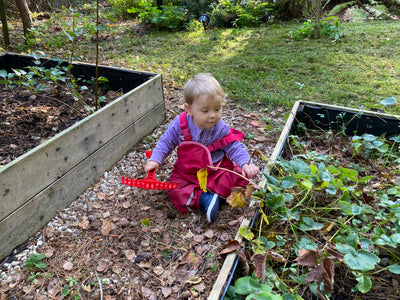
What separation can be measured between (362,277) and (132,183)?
1419 mm

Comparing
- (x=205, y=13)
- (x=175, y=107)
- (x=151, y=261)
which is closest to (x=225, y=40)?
(x=205, y=13)

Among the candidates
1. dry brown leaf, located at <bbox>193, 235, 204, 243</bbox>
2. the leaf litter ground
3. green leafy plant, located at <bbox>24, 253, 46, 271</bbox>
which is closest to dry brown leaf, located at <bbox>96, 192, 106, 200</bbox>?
the leaf litter ground

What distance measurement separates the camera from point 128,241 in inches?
77.9

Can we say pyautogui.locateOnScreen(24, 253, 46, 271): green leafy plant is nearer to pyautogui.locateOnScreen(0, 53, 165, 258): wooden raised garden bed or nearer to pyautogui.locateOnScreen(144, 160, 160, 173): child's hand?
pyautogui.locateOnScreen(0, 53, 165, 258): wooden raised garden bed

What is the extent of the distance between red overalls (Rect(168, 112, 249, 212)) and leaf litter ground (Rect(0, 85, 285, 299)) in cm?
11

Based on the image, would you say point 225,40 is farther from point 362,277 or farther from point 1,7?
point 362,277

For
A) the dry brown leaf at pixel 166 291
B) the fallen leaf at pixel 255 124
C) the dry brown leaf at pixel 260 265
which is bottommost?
the dry brown leaf at pixel 166 291

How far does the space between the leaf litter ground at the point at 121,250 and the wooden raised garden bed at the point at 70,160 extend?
103 mm

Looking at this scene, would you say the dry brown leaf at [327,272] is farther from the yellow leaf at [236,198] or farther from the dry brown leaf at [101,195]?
the dry brown leaf at [101,195]

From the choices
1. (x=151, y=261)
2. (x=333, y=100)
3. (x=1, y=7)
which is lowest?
(x=151, y=261)

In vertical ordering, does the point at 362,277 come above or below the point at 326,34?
below

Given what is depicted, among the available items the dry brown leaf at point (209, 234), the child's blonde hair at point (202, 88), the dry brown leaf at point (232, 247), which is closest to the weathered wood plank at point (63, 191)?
A: the child's blonde hair at point (202, 88)

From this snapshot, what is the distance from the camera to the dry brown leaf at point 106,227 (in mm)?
2037

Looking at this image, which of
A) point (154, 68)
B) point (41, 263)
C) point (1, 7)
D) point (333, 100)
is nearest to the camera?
point (41, 263)
